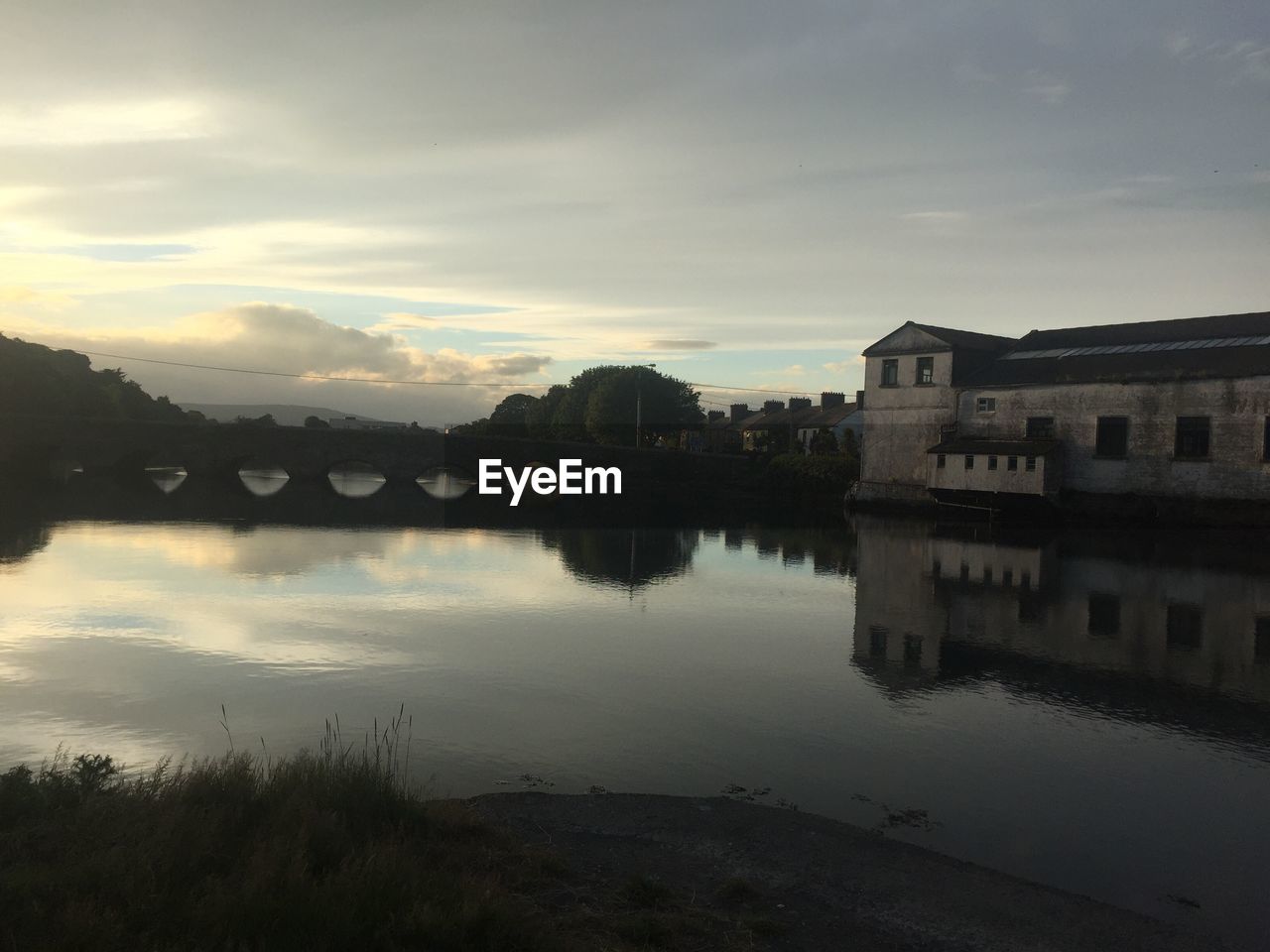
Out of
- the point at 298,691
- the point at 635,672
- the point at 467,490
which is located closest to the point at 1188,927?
the point at 635,672

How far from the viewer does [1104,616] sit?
70.9 ft

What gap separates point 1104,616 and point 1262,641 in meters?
3.26

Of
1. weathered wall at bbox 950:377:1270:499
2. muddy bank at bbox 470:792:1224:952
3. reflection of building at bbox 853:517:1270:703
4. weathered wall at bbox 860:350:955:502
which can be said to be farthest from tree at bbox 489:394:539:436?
muddy bank at bbox 470:792:1224:952

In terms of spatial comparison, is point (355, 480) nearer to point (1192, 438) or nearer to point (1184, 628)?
point (1192, 438)

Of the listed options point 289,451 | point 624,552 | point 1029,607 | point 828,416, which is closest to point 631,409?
point 828,416

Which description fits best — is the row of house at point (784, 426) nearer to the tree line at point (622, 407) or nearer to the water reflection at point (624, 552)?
the tree line at point (622, 407)

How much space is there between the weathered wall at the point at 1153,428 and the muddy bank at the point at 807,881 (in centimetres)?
3937

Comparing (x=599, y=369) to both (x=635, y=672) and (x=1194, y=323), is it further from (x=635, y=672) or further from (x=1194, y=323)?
(x=635, y=672)

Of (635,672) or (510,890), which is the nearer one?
(510,890)

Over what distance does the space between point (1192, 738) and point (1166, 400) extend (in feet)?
116

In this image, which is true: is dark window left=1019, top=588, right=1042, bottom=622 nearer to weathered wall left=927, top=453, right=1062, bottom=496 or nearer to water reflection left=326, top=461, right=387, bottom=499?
weathered wall left=927, top=453, right=1062, bottom=496

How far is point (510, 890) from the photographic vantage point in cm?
702

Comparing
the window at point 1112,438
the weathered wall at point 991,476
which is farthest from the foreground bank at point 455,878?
the window at point 1112,438

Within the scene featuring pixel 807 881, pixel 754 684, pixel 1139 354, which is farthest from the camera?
pixel 1139 354
